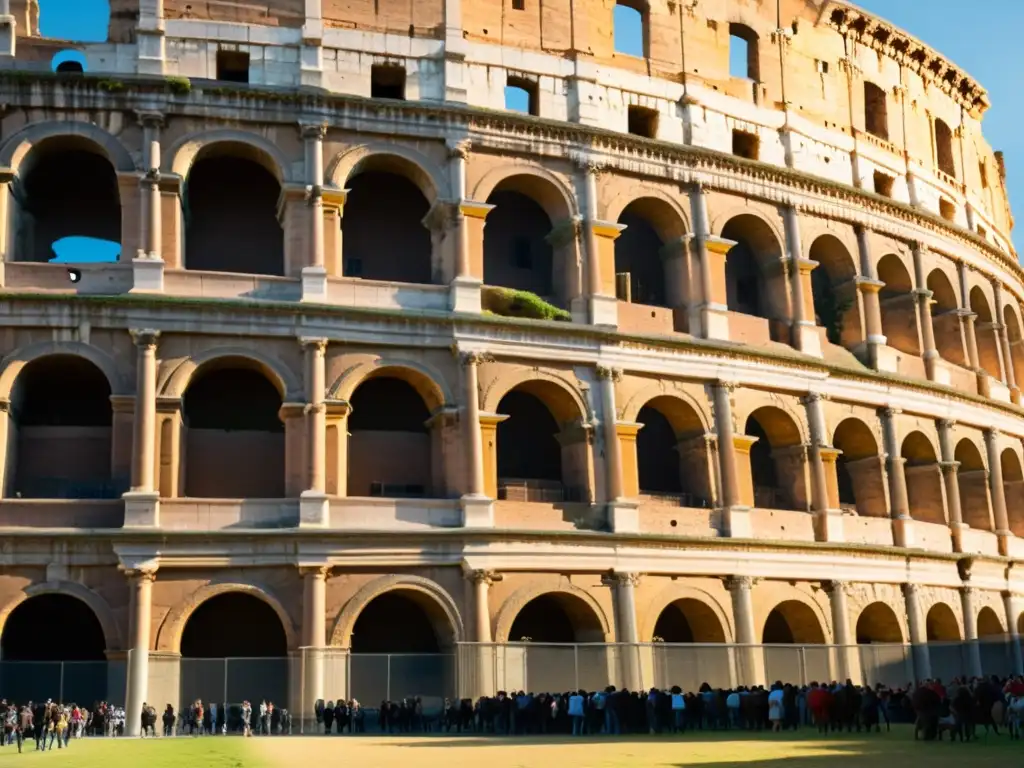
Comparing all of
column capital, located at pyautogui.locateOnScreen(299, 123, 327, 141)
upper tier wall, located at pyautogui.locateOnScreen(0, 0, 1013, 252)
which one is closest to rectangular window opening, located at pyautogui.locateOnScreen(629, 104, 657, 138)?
upper tier wall, located at pyautogui.locateOnScreen(0, 0, 1013, 252)

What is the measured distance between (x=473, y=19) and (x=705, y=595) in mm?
13745

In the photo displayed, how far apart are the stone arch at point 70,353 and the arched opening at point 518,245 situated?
8844mm

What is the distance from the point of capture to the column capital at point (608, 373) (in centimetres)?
2912

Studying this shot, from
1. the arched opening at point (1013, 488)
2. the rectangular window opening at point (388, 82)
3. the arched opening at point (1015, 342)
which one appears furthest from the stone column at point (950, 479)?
the rectangular window opening at point (388, 82)

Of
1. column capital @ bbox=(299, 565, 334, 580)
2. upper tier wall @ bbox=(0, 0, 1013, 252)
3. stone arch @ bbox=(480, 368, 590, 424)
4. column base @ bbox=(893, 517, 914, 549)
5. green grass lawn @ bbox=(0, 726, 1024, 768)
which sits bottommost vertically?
green grass lawn @ bbox=(0, 726, 1024, 768)

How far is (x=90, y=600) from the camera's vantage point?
81.8 ft

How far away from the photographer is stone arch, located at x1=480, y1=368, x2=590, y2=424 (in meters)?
28.0

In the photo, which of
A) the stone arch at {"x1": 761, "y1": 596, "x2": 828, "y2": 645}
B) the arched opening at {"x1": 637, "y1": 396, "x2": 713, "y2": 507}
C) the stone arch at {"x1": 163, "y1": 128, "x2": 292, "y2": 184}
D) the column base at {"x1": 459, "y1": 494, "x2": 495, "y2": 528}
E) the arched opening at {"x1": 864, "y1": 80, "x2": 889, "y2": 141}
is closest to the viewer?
the column base at {"x1": 459, "y1": 494, "x2": 495, "y2": 528}

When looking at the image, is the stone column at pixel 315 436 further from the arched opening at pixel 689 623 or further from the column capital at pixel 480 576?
the arched opening at pixel 689 623

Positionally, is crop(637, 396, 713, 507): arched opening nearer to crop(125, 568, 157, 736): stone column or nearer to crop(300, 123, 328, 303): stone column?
crop(300, 123, 328, 303): stone column

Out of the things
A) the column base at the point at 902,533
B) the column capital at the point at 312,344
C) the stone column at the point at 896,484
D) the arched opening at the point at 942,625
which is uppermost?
Result: the column capital at the point at 312,344

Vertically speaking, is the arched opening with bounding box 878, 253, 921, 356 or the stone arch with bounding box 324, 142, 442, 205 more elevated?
the stone arch with bounding box 324, 142, 442, 205

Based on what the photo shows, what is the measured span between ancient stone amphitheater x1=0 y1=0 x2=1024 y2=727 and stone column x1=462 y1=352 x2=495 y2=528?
0.06 m

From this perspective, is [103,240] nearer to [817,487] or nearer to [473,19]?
[473,19]
